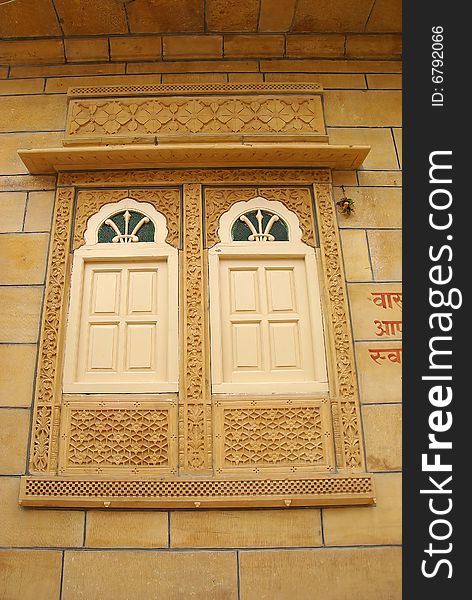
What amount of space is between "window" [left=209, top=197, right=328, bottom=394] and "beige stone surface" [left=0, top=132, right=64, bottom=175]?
127 cm

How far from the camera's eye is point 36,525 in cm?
258

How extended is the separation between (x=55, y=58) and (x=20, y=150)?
3.07 feet

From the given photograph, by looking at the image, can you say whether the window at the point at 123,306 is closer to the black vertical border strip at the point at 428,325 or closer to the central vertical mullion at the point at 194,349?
the central vertical mullion at the point at 194,349

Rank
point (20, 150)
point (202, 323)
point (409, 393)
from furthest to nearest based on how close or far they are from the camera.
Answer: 1. point (20, 150)
2. point (202, 323)
3. point (409, 393)

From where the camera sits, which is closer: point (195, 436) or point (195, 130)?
point (195, 436)

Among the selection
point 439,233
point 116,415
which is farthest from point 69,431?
point 439,233

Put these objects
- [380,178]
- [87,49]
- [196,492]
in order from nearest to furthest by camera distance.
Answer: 1. [196,492]
2. [380,178]
3. [87,49]

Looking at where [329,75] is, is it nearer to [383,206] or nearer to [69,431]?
[383,206]

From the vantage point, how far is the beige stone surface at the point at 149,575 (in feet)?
8.09

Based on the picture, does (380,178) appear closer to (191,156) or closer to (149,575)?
(191,156)

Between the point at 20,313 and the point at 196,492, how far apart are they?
1.40m

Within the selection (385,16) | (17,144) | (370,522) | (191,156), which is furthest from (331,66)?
(370,522)

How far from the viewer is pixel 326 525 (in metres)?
2.59

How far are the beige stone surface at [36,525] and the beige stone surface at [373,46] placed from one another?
3434mm
